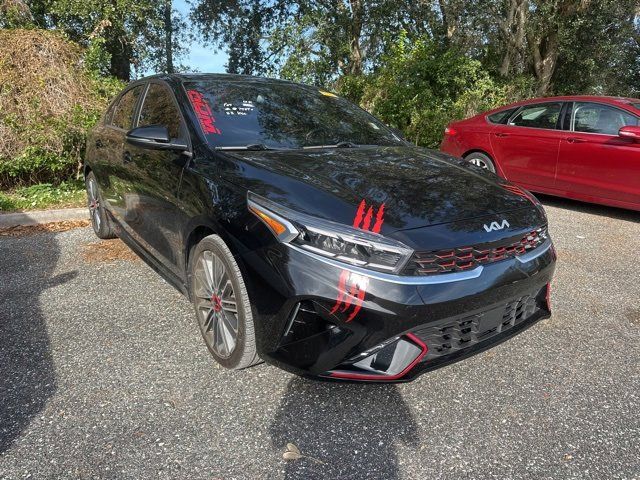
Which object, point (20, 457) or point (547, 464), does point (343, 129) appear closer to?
point (547, 464)

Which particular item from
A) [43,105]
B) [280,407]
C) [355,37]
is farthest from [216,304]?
[355,37]

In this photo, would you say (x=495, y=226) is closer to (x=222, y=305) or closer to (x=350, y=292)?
(x=350, y=292)

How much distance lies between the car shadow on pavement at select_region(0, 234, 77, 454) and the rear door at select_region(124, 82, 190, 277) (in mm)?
841

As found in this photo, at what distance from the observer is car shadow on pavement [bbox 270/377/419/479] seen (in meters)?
2.02

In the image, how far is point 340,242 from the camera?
2115 mm

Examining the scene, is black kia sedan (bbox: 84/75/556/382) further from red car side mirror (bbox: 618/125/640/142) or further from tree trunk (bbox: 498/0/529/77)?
tree trunk (bbox: 498/0/529/77)

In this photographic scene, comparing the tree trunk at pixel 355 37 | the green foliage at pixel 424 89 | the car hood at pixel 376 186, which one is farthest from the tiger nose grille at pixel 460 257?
the tree trunk at pixel 355 37

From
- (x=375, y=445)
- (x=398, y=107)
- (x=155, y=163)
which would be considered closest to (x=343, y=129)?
(x=155, y=163)

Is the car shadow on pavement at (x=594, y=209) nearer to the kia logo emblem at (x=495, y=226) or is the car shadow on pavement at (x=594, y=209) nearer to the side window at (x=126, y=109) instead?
the kia logo emblem at (x=495, y=226)

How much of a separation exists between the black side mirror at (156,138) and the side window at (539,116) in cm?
513

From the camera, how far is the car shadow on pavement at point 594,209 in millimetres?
6243

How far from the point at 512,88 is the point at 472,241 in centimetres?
1180

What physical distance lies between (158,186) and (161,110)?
2.07 feet

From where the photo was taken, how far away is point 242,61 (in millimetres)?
19141
